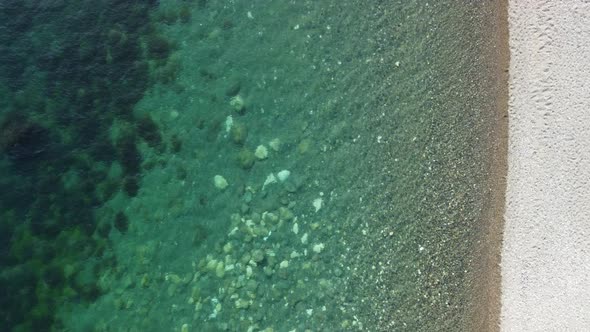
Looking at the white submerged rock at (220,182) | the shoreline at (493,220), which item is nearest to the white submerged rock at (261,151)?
the white submerged rock at (220,182)

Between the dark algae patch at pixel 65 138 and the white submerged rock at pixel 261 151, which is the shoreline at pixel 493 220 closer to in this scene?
the white submerged rock at pixel 261 151

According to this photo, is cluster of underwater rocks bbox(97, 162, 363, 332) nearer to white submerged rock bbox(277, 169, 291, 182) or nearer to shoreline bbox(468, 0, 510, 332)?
white submerged rock bbox(277, 169, 291, 182)

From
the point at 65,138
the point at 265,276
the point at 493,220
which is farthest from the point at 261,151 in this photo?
the point at 493,220

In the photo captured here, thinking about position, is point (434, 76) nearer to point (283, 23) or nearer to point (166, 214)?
point (283, 23)

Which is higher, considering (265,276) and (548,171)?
(548,171)

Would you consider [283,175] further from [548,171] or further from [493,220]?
[548,171]

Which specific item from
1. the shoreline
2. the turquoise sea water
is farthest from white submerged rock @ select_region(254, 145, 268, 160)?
the shoreline

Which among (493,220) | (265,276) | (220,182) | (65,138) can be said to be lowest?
(265,276)
